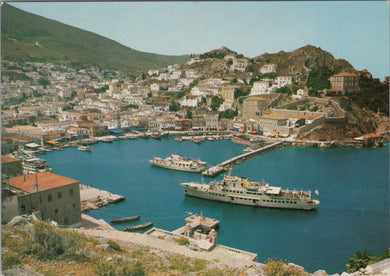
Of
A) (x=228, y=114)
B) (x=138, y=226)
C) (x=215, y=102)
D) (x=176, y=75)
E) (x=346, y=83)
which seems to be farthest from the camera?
(x=176, y=75)

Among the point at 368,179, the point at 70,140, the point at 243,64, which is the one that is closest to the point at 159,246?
the point at 368,179

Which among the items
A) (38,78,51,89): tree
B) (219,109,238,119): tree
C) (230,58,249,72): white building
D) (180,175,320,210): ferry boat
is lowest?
(180,175,320,210): ferry boat

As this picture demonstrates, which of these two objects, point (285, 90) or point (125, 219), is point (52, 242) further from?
point (285, 90)

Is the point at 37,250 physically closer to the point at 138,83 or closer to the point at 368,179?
the point at 368,179

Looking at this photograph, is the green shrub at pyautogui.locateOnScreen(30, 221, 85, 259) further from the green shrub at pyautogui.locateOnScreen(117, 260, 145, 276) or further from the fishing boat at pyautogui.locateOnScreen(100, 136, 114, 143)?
the fishing boat at pyautogui.locateOnScreen(100, 136, 114, 143)

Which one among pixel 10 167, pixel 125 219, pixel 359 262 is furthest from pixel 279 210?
pixel 10 167

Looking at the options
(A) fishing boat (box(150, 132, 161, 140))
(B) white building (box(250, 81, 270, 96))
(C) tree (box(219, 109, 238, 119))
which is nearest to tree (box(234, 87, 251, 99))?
(B) white building (box(250, 81, 270, 96))

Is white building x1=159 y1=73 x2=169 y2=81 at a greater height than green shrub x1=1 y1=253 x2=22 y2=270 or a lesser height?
greater
